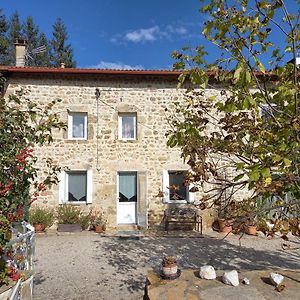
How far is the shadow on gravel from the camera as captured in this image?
664 cm

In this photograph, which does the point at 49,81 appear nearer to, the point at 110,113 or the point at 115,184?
the point at 110,113

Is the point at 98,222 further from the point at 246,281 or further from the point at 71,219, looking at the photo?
the point at 246,281

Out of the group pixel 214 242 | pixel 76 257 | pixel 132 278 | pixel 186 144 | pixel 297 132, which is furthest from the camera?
pixel 214 242

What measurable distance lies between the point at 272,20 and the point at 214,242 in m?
7.69

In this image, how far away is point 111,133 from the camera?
11258mm

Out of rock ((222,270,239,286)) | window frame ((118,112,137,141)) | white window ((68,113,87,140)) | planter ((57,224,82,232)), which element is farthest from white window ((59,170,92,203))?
rock ((222,270,239,286))

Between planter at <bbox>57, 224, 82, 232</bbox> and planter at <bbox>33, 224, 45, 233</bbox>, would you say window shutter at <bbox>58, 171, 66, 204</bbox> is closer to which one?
Answer: planter at <bbox>57, 224, 82, 232</bbox>

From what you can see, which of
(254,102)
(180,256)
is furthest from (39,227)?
(254,102)

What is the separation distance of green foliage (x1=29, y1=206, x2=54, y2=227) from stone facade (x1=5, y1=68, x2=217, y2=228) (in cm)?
46

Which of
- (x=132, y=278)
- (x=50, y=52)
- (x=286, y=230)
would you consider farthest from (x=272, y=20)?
(x=50, y=52)

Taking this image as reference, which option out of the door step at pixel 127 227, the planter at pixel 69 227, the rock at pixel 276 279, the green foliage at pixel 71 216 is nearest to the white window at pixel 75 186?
the green foliage at pixel 71 216

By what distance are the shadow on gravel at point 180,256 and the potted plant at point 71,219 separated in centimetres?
144

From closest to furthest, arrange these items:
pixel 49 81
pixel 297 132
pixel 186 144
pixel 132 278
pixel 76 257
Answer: pixel 297 132 → pixel 186 144 → pixel 132 278 → pixel 76 257 → pixel 49 81

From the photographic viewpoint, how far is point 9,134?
377cm
